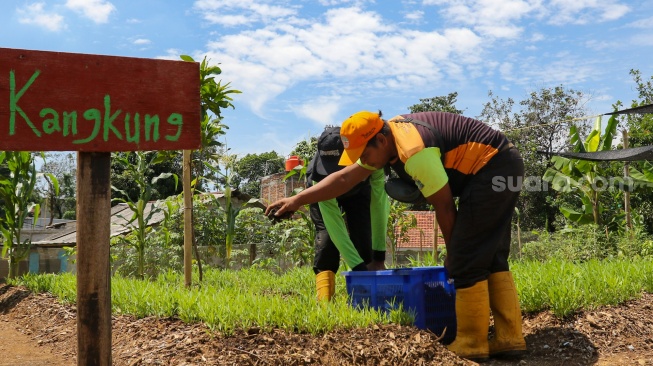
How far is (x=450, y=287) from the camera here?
408cm

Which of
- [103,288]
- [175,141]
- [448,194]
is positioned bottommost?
[103,288]

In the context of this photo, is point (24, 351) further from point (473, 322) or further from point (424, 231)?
point (424, 231)

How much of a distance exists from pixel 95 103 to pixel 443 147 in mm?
1884

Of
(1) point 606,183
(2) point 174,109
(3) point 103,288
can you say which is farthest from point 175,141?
(1) point 606,183

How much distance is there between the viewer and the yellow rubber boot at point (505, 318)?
12.4 feet

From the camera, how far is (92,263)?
2.88m

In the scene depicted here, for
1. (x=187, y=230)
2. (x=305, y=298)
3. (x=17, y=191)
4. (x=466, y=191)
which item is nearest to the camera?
(x=466, y=191)

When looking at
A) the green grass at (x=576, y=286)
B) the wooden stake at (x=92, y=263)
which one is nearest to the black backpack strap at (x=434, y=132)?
the green grass at (x=576, y=286)

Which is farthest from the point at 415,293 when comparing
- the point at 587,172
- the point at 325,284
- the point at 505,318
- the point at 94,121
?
the point at 587,172

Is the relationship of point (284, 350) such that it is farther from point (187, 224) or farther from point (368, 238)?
point (187, 224)

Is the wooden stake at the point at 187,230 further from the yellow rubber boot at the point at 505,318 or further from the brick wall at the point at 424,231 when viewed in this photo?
the brick wall at the point at 424,231

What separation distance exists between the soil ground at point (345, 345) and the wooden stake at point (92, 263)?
58 cm

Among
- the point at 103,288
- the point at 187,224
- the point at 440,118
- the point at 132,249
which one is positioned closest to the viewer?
the point at 103,288

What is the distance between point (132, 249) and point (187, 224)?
195 inches
